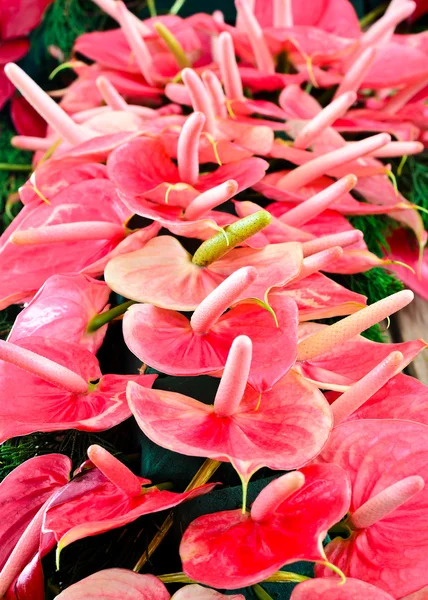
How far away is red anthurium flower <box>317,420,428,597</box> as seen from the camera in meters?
0.32

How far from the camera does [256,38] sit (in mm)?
604

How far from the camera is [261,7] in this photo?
733 mm

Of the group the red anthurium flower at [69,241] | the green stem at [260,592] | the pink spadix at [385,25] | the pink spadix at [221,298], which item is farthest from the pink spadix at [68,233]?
the pink spadix at [385,25]

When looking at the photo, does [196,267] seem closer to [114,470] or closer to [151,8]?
[114,470]

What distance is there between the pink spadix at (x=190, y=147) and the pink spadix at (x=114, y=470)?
207 millimetres

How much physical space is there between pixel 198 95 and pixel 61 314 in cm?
19

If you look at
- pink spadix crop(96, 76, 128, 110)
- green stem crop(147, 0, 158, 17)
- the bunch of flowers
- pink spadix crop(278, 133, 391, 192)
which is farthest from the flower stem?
green stem crop(147, 0, 158, 17)

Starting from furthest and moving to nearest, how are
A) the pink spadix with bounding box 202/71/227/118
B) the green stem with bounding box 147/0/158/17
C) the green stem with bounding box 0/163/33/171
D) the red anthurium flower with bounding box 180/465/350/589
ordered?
the green stem with bounding box 147/0/158/17
the green stem with bounding box 0/163/33/171
the pink spadix with bounding box 202/71/227/118
the red anthurium flower with bounding box 180/465/350/589

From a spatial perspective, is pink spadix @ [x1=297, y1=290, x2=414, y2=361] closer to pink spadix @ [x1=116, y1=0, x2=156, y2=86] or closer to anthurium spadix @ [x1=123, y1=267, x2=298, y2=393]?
anthurium spadix @ [x1=123, y1=267, x2=298, y2=393]

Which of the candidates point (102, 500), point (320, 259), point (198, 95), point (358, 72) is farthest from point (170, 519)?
point (358, 72)

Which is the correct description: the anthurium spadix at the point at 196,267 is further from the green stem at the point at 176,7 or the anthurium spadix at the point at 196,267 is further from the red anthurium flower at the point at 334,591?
the green stem at the point at 176,7

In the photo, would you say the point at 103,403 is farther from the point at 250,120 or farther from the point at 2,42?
the point at 2,42

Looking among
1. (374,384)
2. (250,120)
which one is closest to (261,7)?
(250,120)

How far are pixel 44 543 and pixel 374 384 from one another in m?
0.18
